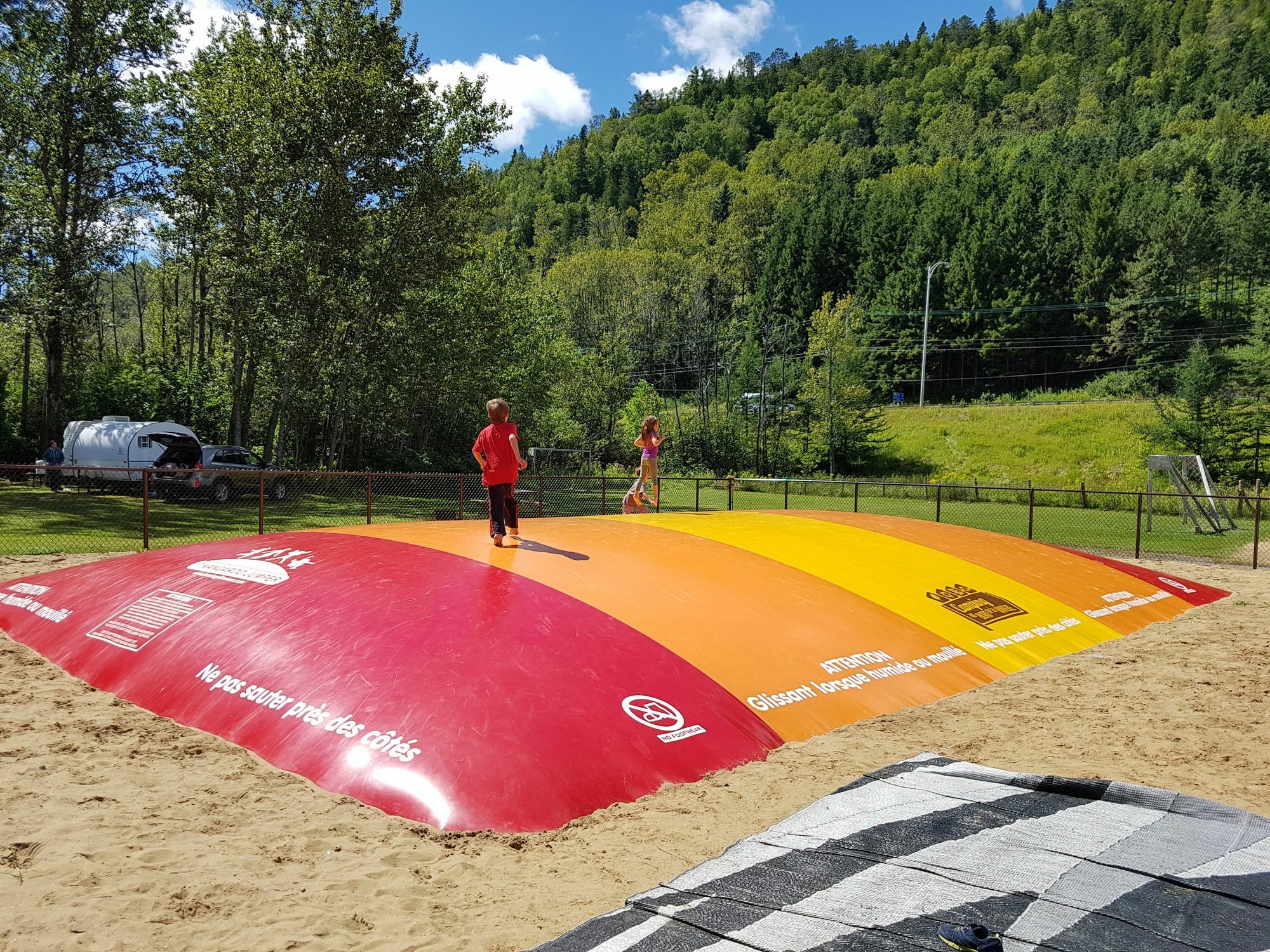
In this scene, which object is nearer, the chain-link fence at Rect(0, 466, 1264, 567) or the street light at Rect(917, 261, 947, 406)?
the chain-link fence at Rect(0, 466, 1264, 567)

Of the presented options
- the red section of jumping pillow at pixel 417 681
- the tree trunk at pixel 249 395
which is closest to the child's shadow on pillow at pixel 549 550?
the red section of jumping pillow at pixel 417 681

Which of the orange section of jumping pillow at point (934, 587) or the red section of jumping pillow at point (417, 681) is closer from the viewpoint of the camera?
the red section of jumping pillow at point (417, 681)

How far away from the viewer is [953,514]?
86.2 feet

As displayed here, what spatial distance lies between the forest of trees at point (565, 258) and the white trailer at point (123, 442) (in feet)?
10.5

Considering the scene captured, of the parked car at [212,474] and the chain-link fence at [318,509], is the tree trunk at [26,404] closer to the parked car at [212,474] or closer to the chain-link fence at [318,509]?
the chain-link fence at [318,509]

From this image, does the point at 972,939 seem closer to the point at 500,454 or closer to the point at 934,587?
the point at 500,454

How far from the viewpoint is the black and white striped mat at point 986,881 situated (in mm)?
2770

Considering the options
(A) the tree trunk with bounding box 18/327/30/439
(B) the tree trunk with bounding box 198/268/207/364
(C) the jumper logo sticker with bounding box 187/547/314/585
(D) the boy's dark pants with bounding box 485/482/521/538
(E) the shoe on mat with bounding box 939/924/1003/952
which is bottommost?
(E) the shoe on mat with bounding box 939/924/1003/952

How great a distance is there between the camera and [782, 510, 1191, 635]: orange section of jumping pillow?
1010 centimetres

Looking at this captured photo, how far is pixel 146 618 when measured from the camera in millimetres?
7008

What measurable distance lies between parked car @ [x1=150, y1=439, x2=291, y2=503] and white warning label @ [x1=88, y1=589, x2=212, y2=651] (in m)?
5.56

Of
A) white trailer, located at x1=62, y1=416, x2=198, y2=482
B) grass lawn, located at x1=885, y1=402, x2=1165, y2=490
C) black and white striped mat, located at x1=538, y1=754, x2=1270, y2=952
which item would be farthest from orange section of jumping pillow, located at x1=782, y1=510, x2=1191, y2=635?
grass lawn, located at x1=885, y1=402, x2=1165, y2=490

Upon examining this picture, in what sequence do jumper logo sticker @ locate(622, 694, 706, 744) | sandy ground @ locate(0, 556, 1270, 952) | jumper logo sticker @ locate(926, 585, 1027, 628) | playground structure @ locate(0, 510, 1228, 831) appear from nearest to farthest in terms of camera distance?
1. sandy ground @ locate(0, 556, 1270, 952)
2. playground structure @ locate(0, 510, 1228, 831)
3. jumper logo sticker @ locate(622, 694, 706, 744)
4. jumper logo sticker @ locate(926, 585, 1027, 628)

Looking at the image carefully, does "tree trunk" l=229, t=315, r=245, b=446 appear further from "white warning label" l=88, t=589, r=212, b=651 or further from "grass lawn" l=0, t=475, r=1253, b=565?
"white warning label" l=88, t=589, r=212, b=651
